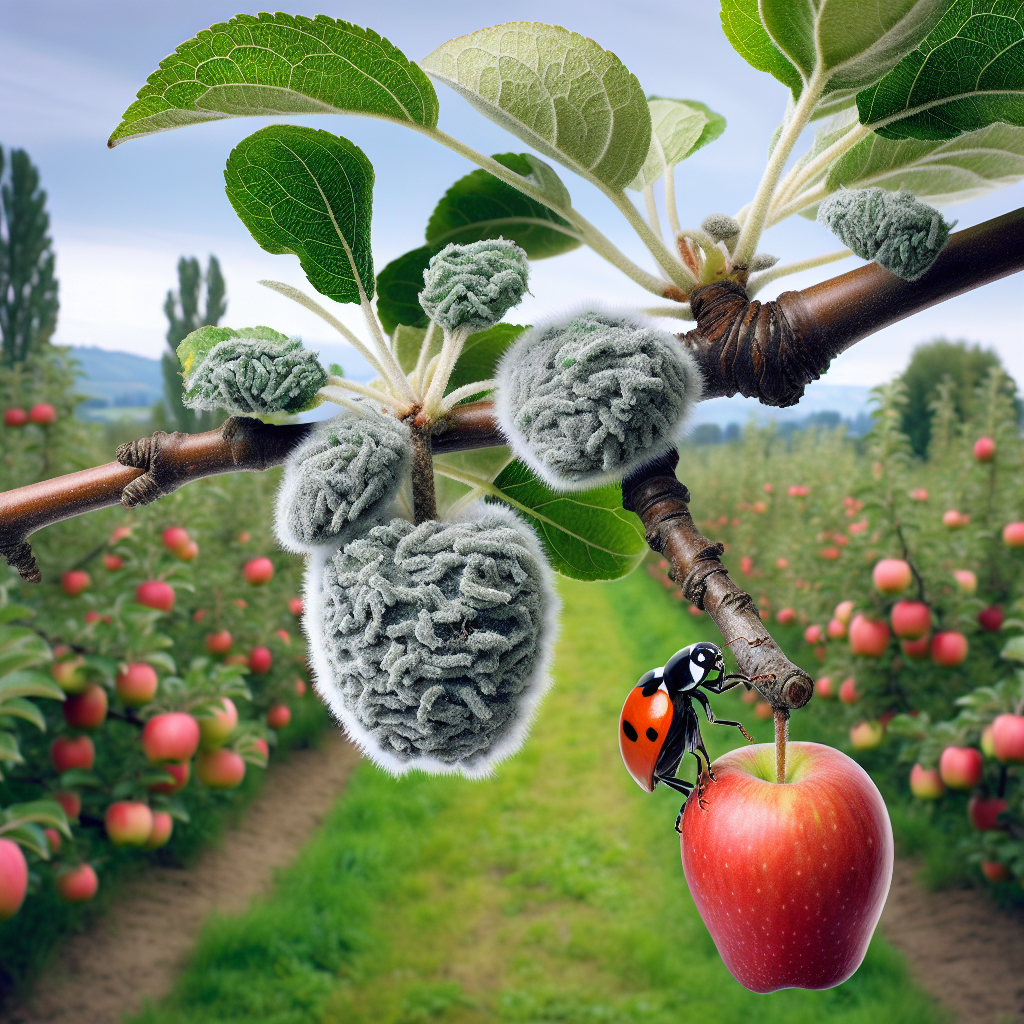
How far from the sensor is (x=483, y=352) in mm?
677

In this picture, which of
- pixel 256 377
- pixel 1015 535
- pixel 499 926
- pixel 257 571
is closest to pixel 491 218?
pixel 256 377

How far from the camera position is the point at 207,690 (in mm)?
3186

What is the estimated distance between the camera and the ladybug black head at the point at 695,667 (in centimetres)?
44

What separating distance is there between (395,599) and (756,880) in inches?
9.7

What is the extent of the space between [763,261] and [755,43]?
15cm

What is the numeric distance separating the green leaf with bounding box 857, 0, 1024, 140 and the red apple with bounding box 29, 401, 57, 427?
12.6 feet

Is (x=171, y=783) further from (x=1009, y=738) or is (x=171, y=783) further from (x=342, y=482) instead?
(x=342, y=482)

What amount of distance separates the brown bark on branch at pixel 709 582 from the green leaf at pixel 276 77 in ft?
0.97

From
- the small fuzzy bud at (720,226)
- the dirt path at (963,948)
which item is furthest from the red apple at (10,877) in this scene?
the dirt path at (963,948)

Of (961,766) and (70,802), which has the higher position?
(70,802)

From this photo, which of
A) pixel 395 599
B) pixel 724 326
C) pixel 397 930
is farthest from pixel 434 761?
pixel 397 930

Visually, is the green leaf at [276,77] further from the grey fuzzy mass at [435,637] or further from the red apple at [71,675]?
the red apple at [71,675]

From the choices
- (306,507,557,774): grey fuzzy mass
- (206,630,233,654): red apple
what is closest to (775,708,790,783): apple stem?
(306,507,557,774): grey fuzzy mass

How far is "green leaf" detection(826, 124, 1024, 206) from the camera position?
24.4 inches
